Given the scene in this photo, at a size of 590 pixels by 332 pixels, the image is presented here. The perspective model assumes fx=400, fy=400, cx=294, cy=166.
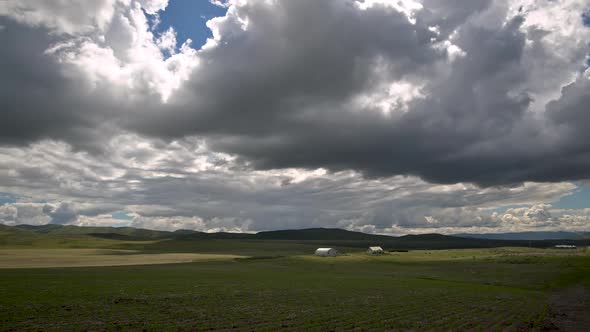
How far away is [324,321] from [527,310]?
68.0 feet

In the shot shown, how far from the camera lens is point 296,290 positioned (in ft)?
170

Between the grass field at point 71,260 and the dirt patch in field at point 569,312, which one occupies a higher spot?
the grass field at point 71,260

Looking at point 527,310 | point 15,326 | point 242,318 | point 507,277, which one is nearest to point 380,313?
point 242,318

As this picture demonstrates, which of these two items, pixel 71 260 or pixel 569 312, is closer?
pixel 569 312

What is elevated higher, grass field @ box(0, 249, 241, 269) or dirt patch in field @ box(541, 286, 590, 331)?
grass field @ box(0, 249, 241, 269)

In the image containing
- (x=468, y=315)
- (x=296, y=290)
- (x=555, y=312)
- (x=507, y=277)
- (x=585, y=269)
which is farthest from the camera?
(x=585, y=269)

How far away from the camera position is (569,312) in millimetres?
37031

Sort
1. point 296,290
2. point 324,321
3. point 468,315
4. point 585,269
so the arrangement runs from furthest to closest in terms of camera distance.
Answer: point 585,269 → point 296,290 → point 468,315 → point 324,321

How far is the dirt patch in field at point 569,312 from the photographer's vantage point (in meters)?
29.4

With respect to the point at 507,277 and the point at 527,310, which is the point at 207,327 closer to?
the point at 527,310

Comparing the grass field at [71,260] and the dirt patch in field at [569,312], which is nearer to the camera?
the dirt patch in field at [569,312]

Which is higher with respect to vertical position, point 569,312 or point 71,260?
point 71,260

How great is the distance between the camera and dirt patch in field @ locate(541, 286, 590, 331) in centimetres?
2941

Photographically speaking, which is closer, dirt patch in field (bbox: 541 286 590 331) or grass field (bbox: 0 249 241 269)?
dirt patch in field (bbox: 541 286 590 331)
